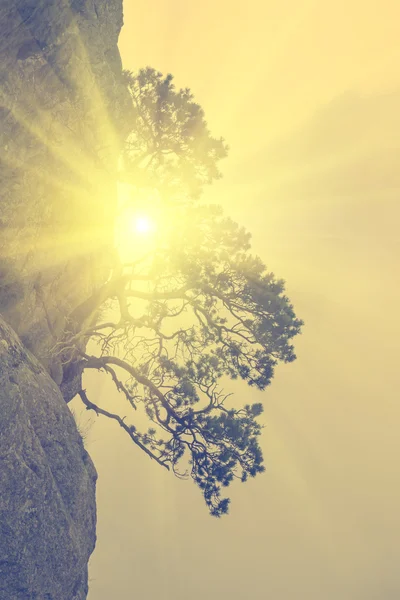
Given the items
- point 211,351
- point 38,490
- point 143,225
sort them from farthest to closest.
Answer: point 143,225 < point 211,351 < point 38,490

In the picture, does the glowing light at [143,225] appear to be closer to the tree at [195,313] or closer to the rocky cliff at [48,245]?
the tree at [195,313]

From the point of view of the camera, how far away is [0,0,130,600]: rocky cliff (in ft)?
34.8

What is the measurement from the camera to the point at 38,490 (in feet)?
35.6

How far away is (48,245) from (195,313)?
582cm

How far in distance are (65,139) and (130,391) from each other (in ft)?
30.4

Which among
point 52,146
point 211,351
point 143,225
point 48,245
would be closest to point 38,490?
point 211,351

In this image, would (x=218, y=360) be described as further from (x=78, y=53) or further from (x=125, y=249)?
(x=78, y=53)

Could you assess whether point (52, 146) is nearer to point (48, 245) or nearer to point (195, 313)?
point (48, 245)

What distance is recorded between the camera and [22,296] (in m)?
14.2

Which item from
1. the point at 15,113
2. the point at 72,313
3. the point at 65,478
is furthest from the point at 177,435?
the point at 15,113

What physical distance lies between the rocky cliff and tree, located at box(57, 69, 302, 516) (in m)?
1.26

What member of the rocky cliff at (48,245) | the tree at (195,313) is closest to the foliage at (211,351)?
the tree at (195,313)

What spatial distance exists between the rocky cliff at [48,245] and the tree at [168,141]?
714mm

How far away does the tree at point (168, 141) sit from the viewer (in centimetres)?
1531
